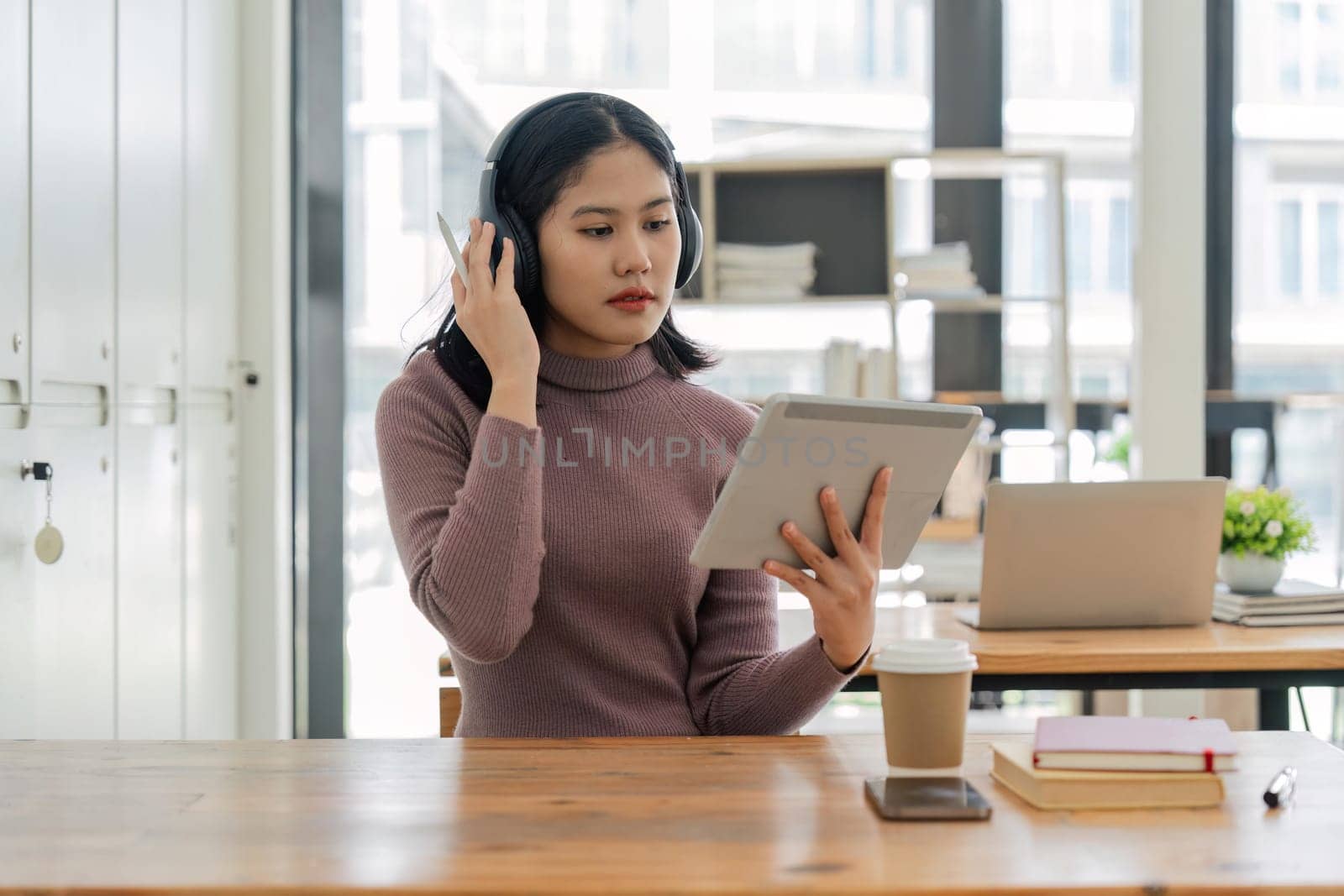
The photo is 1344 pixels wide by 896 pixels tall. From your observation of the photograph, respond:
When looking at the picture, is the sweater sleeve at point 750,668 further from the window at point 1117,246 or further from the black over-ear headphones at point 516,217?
the window at point 1117,246

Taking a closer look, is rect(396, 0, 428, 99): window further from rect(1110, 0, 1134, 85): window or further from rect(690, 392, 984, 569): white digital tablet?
rect(690, 392, 984, 569): white digital tablet

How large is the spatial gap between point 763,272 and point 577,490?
7.26 feet

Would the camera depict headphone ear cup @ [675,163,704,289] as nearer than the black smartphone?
No

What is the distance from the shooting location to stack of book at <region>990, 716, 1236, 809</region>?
3.42 feet

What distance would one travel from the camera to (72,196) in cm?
223

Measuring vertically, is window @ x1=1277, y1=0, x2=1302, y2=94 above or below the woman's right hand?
above

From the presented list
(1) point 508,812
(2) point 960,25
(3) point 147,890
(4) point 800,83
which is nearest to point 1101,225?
(2) point 960,25

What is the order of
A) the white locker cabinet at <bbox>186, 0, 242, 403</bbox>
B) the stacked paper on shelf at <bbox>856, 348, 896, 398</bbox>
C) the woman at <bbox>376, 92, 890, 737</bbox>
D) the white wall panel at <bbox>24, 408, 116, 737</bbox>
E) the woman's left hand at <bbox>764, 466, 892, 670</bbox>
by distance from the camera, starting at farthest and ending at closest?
1. the stacked paper on shelf at <bbox>856, 348, 896, 398</bbox>
2. the white locker cabinet at <bbox>186, 0, 242, 403</bbox>
3. the white wall panel at <bbox>24, 408, 116, 737</bbox>
4. the woman at <bbox>376, 92, 890, 737</bbox>
5. the woman's left hand at <bbox>764, 466, 892, 670</bbox>

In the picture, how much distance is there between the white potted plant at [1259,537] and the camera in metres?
2.36

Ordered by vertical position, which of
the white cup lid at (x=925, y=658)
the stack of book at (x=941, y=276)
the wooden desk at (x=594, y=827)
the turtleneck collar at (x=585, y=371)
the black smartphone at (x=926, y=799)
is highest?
the stack of book at (x=941, y=276)

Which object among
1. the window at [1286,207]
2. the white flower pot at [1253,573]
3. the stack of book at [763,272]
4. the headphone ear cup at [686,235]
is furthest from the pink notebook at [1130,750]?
the window at [1286,207]

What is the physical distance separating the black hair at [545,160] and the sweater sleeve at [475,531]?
13 cm

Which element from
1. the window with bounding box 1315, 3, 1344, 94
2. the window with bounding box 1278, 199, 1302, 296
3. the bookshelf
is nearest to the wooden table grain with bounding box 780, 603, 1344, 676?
the bookshelf

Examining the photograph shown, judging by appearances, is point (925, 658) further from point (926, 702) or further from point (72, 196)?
point (72, 196)
